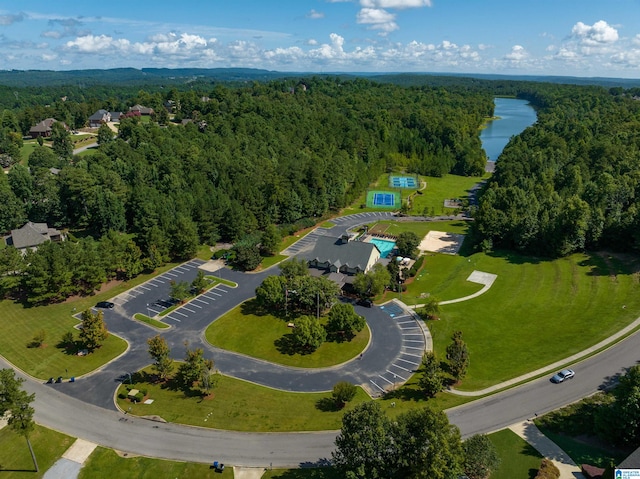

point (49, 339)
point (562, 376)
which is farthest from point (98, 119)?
point (562, 376)

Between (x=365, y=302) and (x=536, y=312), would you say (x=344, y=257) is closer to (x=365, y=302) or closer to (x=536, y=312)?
(x=365, y=302)

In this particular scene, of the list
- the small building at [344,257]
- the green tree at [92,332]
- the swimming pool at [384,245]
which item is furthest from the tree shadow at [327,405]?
the swimming pool at [384,245]

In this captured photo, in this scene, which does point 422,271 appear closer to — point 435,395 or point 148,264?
point 435,395

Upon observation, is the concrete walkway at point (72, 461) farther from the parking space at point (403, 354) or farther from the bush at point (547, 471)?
the bush at point (547, 471)

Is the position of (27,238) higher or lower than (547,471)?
higher

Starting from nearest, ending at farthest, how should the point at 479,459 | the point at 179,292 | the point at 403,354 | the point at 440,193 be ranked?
the point at 479,459
the point at 403,354
the point at 179,292
the point at 440,193

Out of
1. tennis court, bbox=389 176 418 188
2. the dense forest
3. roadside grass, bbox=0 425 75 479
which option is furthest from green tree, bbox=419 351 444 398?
tennis court, bbox=389 176 418 188
